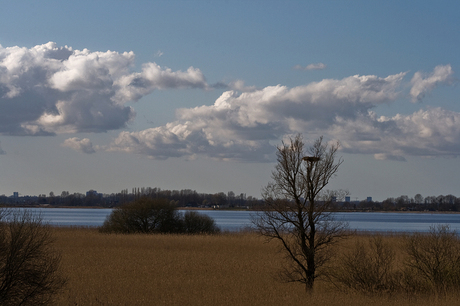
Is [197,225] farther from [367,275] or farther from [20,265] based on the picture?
[20,265]

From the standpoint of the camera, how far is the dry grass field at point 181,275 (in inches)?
648

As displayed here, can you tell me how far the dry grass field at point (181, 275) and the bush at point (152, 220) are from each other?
7.73 m

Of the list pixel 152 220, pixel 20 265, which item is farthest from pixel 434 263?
pixel 152 220

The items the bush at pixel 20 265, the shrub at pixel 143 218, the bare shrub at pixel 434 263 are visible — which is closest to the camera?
the bush at pixel 20 265

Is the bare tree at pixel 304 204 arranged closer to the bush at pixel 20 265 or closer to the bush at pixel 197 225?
the bush at pixel 20 265

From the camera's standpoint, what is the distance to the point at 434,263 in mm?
18047

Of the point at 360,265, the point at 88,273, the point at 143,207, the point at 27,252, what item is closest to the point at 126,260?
the point at 88,273

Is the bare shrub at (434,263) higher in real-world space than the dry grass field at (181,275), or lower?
higher

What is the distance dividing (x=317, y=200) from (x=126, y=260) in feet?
45.4

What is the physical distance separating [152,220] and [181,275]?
24.3 meters

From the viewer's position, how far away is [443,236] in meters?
18.0

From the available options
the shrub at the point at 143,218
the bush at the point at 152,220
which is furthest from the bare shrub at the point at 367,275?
the shrub at the point at 143,218

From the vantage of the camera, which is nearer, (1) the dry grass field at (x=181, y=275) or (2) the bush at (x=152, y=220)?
(1) the dry grass field at (x=181, y=275)

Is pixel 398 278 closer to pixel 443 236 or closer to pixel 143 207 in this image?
pixel 443 236
